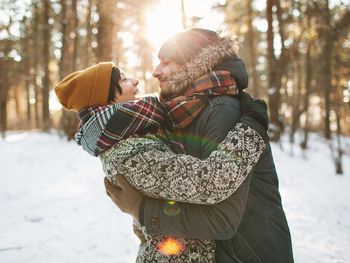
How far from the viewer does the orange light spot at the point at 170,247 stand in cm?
164

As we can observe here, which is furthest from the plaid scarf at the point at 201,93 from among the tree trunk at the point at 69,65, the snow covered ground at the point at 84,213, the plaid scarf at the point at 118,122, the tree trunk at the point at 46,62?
the tree trunk at the point at 46,62

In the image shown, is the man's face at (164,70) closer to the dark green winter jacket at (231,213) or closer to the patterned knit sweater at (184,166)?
the dark green winter jacket at (231,213)

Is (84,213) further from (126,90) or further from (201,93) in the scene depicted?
(201,93)

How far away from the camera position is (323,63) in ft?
52.7

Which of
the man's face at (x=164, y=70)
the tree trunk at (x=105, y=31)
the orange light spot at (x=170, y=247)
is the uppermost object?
the tree trunk at (x=105, y=31)

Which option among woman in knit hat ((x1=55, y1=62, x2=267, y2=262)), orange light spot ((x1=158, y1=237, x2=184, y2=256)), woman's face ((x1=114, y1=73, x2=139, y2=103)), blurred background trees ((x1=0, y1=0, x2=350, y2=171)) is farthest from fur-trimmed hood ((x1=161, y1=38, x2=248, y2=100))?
blurred background trees ((x1=0, y1=0, x2=350, y2=171))

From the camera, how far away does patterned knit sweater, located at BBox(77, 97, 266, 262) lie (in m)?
1.39

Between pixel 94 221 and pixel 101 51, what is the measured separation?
21.8ft

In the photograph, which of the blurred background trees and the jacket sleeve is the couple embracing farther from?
the blurred background trees

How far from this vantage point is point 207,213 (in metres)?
1.45

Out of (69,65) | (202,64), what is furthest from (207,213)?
(69,65)

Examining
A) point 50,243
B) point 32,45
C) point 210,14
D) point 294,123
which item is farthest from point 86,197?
point 32,45

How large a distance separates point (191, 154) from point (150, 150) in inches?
8.9

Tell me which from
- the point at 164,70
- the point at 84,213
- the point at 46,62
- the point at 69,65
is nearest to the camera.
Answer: the point at 164,70
